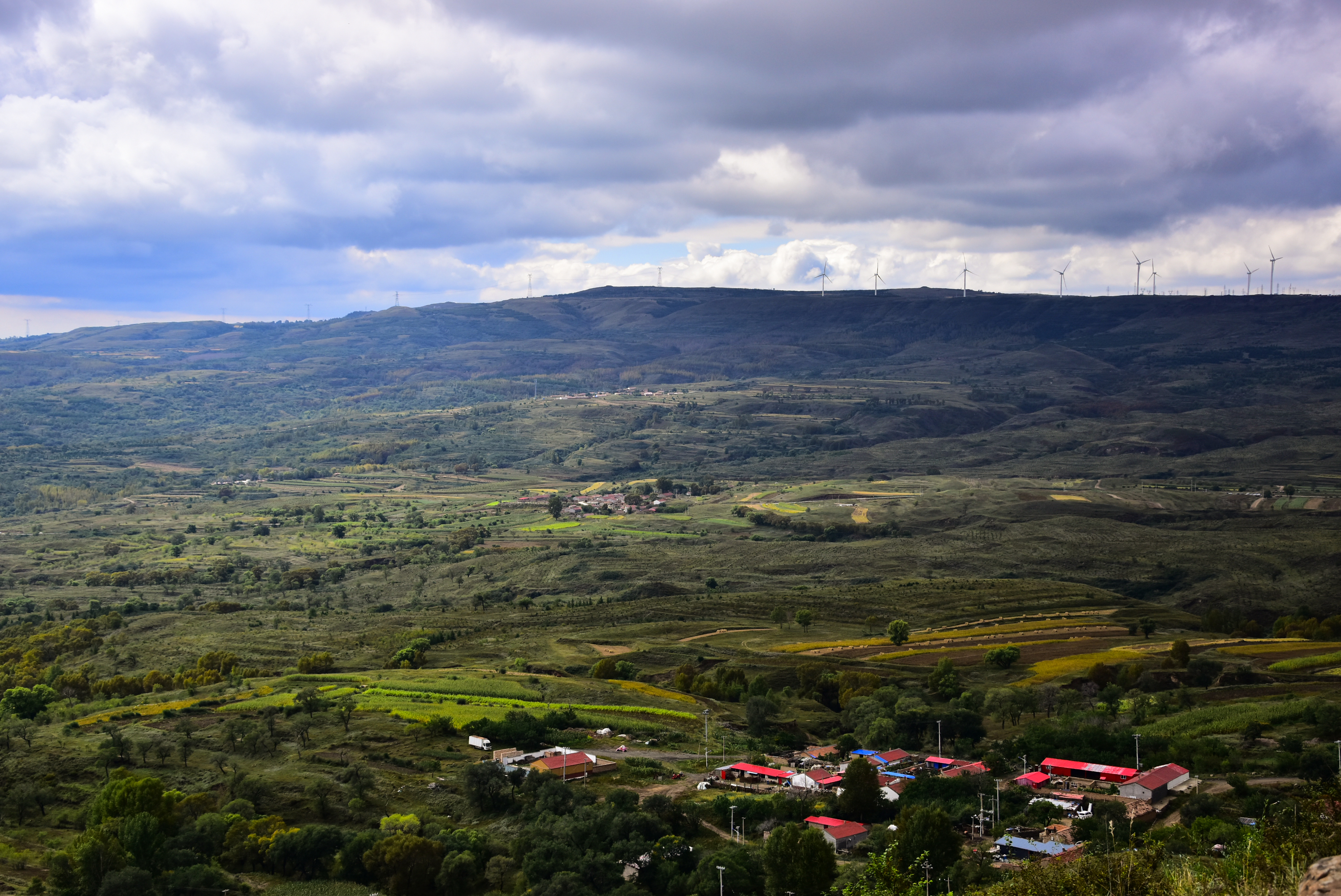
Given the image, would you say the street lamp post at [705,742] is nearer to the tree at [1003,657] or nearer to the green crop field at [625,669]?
the green crop field at [625,669]

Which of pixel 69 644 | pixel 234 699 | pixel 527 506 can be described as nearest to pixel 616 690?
pixel 234 699

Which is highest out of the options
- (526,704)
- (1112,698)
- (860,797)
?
(860,797)

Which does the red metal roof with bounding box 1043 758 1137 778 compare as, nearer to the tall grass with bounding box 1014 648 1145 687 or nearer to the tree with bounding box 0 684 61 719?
the tall grass with bounding box 1014 648 1145 687

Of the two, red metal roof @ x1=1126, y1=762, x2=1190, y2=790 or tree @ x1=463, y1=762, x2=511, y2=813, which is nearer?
red metal roof @ x1=1126, y1=762, x2=1190, y2=790

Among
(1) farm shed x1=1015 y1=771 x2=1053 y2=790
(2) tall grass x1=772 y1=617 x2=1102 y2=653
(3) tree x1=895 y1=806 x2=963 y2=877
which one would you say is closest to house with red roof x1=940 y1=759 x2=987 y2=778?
(1) farm shed x1=1015 y1=771 x2=1053 y2=790

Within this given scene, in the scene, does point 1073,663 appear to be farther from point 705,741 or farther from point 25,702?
point 25,702

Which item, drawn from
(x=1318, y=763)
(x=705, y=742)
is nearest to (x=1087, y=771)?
(x=1318, y=763)
